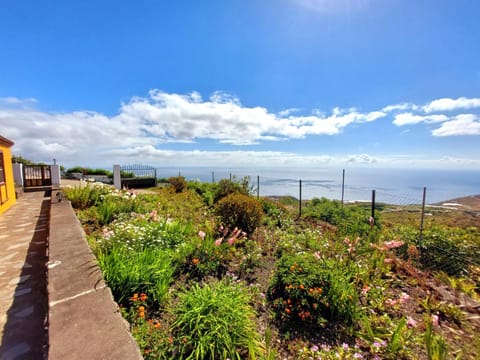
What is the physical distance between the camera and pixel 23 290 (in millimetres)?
2779

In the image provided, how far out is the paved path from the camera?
192cm

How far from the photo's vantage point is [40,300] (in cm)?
257

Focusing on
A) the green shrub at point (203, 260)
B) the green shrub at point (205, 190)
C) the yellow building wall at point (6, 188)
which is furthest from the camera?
the green shrub at point (205, 190)

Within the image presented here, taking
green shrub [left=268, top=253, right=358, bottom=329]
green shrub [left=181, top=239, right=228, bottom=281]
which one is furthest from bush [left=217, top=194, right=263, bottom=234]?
green shrub [left=268, top=253, right=358, bottom=329]

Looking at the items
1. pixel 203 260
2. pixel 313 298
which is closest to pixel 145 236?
pixel 203 260

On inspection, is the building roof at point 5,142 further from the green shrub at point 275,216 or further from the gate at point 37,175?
the green shrub at point 275,216

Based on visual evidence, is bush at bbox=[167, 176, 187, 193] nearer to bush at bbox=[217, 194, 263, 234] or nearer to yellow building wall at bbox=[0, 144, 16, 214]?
yellow building wall at bbox=[0, 144, 16, 214]

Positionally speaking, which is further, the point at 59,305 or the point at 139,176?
the point at 139,176

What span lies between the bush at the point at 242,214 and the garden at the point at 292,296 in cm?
55

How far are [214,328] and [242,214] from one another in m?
3.21

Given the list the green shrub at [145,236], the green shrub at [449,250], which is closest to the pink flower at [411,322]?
the green shrub at [449,250]

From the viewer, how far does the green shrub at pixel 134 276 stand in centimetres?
223

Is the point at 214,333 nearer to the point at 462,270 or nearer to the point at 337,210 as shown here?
the point at 462,270

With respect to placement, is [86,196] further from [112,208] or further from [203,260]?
[203,260]
